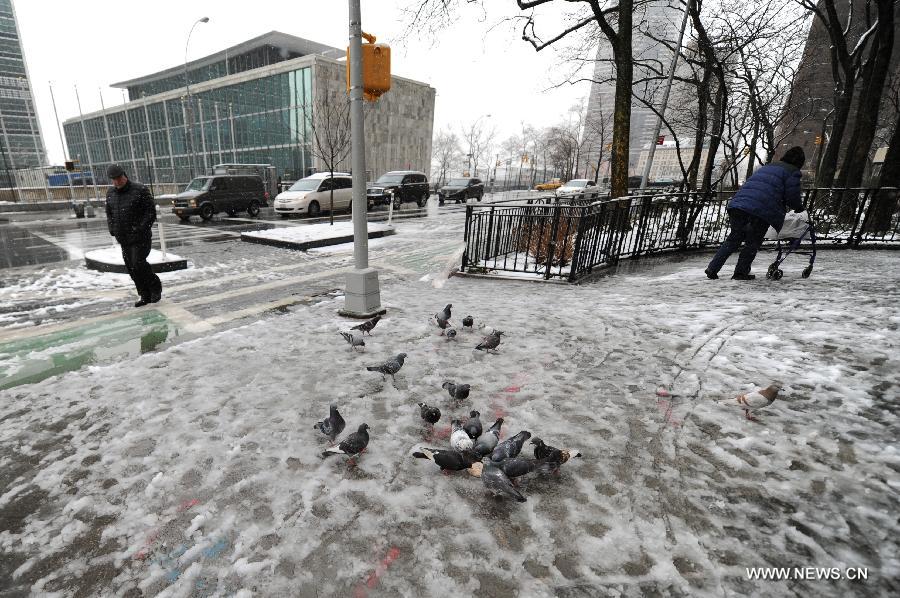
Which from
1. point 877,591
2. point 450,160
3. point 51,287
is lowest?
point 51,287

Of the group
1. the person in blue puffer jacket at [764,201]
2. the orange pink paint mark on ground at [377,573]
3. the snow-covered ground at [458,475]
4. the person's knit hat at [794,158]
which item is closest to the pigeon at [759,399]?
the snow-covered ground at [458,475]

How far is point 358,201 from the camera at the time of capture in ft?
16.8

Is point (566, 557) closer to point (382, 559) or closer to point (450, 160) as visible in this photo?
point (382, 559)

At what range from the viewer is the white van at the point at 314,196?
1892cm

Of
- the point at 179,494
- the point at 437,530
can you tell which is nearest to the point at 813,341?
the point at 437,530

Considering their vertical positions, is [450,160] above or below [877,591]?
above

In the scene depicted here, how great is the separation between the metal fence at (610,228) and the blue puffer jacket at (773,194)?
1597 mm

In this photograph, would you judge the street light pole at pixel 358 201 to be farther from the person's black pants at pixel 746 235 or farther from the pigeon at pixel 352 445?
the person's black pants at pixel 746 235

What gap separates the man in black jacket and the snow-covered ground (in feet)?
7.77

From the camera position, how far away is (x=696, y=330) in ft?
15.1

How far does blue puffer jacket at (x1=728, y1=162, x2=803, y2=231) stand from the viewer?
5.99 m

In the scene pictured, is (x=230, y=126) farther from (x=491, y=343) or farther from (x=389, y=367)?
(x=389, y=367)

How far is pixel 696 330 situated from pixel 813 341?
0.99 metres

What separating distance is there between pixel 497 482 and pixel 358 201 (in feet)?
12.9
